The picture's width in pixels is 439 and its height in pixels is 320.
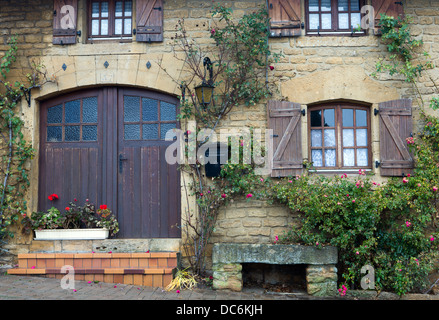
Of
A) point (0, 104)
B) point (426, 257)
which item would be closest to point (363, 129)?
point (426, 257)

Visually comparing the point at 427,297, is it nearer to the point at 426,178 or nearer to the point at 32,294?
the point at 426,178

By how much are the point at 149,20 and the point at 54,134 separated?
2.19m

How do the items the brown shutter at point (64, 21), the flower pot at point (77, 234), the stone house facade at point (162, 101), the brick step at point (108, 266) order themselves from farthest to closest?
1. the brown shutter at point (64, 21)
2. the stone house facade at point (162, 101)
3. the flower pot at point (77, 234)
4. the brick step at point (108, 266)

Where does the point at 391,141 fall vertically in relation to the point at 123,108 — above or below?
below

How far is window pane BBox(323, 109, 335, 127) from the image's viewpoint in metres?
6.05

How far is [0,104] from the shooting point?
19.6 ft

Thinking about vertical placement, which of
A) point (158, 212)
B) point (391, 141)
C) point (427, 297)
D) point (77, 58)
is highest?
point (77, 58)

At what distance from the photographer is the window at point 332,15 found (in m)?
6.12

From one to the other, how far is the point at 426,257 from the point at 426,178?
3.35 ft

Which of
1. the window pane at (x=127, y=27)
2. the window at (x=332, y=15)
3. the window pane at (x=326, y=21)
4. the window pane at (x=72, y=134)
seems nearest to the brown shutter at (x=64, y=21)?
the window pane at (x=127, y=27)

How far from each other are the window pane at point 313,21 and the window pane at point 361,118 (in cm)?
138

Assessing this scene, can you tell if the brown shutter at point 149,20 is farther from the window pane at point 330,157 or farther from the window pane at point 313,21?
the window pane at point 330,157

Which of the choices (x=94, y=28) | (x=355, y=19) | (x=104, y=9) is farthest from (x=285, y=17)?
(x=94, y=28)

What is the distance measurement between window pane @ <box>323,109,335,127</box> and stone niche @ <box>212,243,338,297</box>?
71.7 inches
